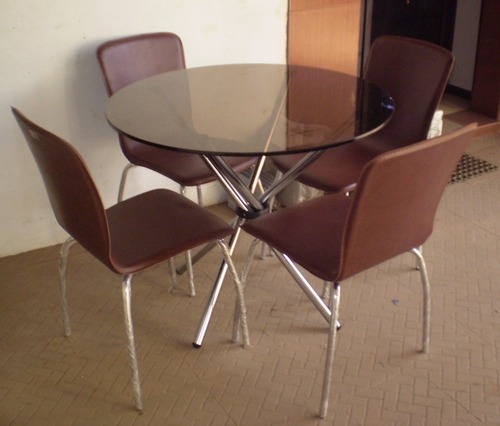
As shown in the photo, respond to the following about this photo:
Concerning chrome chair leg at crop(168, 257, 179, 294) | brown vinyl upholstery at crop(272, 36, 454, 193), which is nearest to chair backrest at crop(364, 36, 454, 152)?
brown vinyl upholstery at crop(272, 36, 454, 193)

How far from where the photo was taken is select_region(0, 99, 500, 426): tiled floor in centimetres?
209

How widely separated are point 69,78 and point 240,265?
1.12 meters

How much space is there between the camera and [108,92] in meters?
2.65

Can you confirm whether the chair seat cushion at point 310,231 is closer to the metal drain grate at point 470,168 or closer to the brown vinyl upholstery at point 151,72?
the brown vinyl upholstery at point 151,72

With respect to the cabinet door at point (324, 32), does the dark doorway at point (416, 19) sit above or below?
below

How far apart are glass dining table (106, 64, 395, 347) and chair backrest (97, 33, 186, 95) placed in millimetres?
184

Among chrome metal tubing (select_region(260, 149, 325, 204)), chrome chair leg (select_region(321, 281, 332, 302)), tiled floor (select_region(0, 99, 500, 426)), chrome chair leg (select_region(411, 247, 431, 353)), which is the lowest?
tiled floor (select_region(0, 99, 500, 426))

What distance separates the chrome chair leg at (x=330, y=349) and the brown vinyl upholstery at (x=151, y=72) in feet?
2.65

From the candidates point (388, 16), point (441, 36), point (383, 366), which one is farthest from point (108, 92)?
point (441, 36)

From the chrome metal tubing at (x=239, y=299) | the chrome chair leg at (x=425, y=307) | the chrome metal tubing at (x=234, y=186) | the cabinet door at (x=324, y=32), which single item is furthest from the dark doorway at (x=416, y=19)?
the chrome metal tubing at (x=239, y=299)

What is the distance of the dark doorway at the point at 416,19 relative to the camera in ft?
14.7

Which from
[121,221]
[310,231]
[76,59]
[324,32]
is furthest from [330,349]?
[324,32]

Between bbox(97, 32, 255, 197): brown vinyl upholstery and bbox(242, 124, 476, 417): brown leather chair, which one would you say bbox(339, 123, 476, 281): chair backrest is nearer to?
bbox(242, 124, 476, 417): brown leather chair

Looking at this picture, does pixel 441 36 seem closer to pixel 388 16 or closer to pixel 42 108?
pixel 388 16
